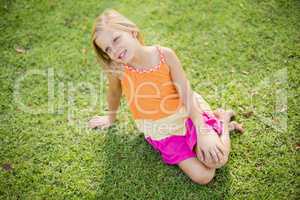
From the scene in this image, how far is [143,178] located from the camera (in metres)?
3.08

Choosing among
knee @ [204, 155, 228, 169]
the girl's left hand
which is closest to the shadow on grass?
knee @ [204, 155, 228, 169]

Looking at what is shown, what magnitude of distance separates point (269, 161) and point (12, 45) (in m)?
2.84

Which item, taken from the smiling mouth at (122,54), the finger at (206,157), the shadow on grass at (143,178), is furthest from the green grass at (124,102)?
the smiling mouth at (122,54)

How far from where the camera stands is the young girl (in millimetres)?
2838

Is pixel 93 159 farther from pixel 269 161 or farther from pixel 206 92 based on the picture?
pixel 269 161

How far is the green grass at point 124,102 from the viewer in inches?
120

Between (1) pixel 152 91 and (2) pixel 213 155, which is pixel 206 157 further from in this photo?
(1) pixel 152 91

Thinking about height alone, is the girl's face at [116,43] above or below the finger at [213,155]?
above

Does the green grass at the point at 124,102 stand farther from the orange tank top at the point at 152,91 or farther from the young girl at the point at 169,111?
the orange tank top at the point at 152,91

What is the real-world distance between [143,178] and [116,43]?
1.12 metres

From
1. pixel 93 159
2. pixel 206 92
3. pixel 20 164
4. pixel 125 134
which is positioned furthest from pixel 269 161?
pixel 20 164

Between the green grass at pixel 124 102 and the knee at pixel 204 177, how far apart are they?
2.3 inches

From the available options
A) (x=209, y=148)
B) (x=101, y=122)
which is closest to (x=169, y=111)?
(x=209, y=148)

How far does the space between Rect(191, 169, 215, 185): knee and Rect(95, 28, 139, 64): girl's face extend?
104 centimetres
